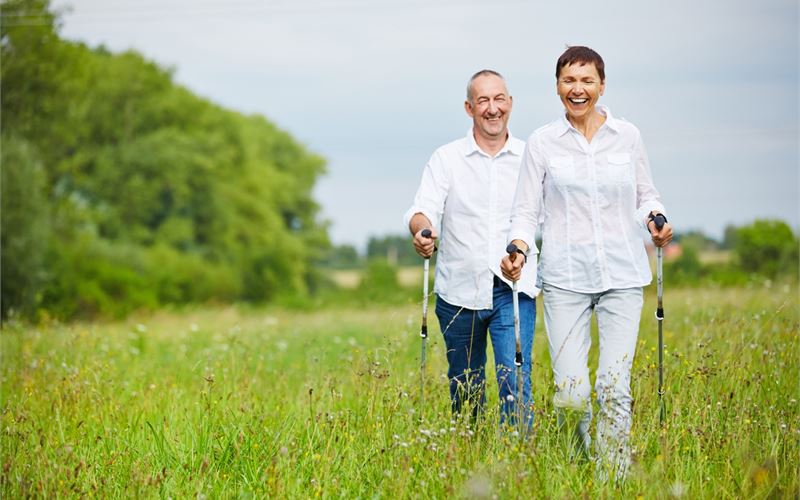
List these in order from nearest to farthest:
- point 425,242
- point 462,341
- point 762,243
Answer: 1. point 425,242
2. point 462,341
3. point 762,243

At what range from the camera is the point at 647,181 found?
16.7ft

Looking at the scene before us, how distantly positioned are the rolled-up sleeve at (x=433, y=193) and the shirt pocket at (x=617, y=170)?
1.10 meters

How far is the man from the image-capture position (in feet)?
18.0

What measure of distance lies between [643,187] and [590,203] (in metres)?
0.38

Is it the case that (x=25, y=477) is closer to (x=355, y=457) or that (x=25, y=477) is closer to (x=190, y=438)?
(x=190, y=438)

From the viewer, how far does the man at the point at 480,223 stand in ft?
18.0

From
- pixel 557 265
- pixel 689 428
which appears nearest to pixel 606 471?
pixel 689 428

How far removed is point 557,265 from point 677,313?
5169mm

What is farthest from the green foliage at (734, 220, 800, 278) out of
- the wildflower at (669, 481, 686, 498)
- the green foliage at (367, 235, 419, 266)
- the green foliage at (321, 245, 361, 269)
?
the green foliage at (367, 235, 419, 266)

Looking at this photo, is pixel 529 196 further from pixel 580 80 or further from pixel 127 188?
pixel 127 188

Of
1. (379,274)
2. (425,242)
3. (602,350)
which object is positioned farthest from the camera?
(379,274)

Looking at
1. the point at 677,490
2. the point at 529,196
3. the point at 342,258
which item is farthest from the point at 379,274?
the point at 677,490

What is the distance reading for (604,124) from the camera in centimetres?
496

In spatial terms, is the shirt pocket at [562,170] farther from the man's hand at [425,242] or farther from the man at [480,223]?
the man's hand at [425,242]
